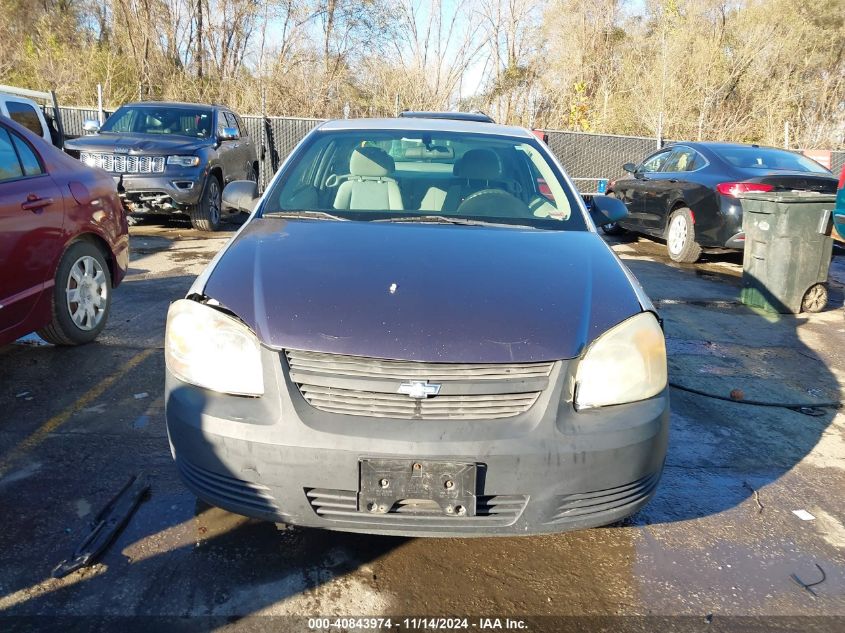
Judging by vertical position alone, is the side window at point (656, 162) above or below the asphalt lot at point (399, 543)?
above

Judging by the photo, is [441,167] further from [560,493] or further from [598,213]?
[560,493]

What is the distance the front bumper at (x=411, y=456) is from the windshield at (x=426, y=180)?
4.47ft

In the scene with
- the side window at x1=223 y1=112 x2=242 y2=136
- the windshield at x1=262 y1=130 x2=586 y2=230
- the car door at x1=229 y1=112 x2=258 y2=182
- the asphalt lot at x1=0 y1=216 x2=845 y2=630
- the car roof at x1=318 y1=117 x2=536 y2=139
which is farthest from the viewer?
the car door at x1=229 y1=112 x2=258 y2=182

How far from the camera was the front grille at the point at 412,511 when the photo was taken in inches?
86.2

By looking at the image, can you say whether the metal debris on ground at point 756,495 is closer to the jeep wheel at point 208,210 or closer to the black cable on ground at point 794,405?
→ the black cable on ground at point 794,405

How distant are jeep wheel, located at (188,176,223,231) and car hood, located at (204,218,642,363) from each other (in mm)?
7611

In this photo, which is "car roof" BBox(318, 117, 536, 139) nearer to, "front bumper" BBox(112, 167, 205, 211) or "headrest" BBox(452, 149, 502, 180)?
"headrest" BBox(452, 149, 502, 180)

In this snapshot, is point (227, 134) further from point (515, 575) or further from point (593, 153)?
point (593, 153)

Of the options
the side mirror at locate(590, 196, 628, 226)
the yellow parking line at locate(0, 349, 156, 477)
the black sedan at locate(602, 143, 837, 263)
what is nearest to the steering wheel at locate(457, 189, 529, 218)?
the side mirror at locate(590, 196, 628, 226)

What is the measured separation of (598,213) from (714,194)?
16.5 feet

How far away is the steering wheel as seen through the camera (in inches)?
139

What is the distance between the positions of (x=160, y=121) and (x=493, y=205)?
886cm

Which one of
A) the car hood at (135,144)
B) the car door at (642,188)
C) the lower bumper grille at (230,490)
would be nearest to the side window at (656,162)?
the car door at (642,188)

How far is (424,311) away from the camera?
2.38 m
